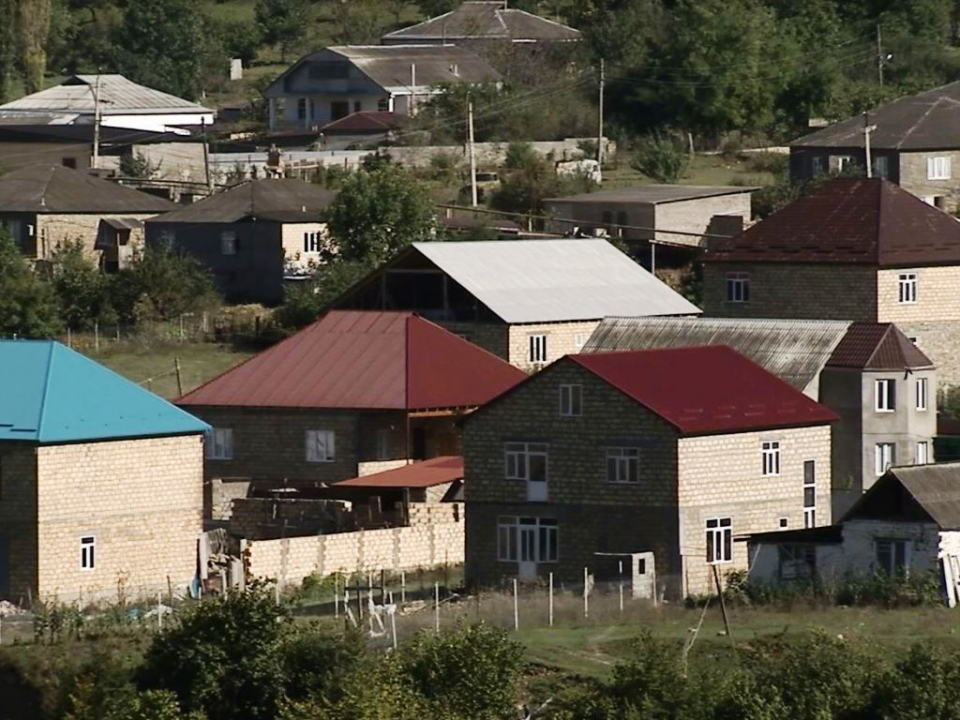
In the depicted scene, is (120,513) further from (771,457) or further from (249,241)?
(249,241)

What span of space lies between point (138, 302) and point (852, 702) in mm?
37579

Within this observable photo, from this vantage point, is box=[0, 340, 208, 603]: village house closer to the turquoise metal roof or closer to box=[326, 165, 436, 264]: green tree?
the turquoise metal roof

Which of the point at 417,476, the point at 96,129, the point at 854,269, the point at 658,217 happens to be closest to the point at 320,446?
the point at 417,476

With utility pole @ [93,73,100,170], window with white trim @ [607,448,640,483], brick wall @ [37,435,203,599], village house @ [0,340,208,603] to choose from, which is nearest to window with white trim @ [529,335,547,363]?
village house @ [0,340,208,603]

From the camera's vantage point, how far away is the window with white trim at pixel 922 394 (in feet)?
175

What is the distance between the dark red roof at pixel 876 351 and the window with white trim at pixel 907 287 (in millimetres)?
8307

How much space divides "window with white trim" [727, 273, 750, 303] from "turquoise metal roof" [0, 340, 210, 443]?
56.7ft

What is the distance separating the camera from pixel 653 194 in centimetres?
7506

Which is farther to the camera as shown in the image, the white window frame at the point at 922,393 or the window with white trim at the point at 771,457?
the white window frame at the point at 922,393

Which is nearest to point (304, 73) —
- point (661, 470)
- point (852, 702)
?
point (661, 470)

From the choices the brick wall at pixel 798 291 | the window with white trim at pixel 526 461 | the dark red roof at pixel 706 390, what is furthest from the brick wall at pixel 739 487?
the brick wall at pixel 798 291

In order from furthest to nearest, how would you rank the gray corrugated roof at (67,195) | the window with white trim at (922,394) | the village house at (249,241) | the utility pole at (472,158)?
the utility pole at (472,158) → the gray corrugated roof at (67,195) → the village house at (249,241) → the window with white trim at (922,394)

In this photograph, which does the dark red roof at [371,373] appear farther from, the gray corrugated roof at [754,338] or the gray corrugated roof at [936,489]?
the gray corrugated roof at [936,489]

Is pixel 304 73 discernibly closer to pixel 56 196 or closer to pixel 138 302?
pixel 56 196
